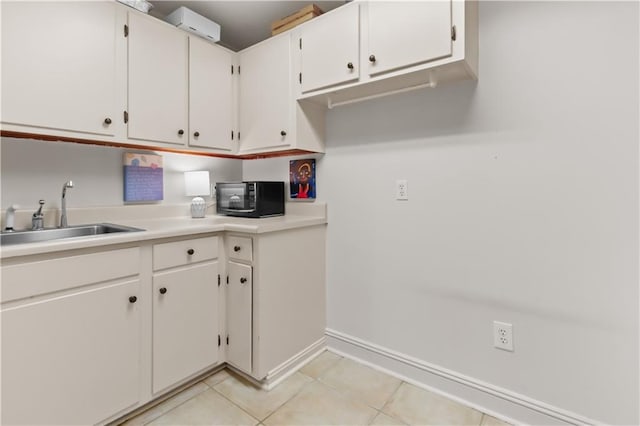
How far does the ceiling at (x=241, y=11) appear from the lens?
2.02 metres

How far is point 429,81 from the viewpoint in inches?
63.7

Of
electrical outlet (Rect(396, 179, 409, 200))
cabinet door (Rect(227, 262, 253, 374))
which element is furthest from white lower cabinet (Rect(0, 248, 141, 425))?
electrical outlet (Rect(396, 179, 409, 200))

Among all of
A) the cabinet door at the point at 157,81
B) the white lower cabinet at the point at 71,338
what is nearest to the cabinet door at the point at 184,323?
the white lower cabinet at the point at 71,338

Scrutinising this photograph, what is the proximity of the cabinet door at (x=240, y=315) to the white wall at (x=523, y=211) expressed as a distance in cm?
78

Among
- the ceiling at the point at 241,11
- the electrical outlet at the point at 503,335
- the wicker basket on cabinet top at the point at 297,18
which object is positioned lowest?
the electrical outlet at the point at 503,335

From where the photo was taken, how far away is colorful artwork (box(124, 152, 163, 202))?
201 cm

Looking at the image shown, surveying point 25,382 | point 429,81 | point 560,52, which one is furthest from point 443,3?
point 25,382

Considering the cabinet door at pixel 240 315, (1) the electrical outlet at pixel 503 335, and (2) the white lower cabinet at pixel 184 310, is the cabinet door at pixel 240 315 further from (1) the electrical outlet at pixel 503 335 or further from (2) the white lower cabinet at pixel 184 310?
(1) the electrical outlet at pixel 503 335

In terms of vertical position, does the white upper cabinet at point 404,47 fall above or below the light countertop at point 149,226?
above

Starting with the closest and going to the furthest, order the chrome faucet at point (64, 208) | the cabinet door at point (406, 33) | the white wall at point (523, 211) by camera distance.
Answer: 1. the white wall at point (523, 211)
2. the cabinet door at point (406, 33)
3. the chrome faucet at point (64, 208)

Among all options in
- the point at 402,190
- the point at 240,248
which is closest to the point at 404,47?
the point at 402,190

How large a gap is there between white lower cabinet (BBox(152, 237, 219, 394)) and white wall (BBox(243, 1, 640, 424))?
987 mm

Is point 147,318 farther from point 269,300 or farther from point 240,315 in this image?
point 269,300

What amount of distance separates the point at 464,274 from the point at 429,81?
1.03 m
